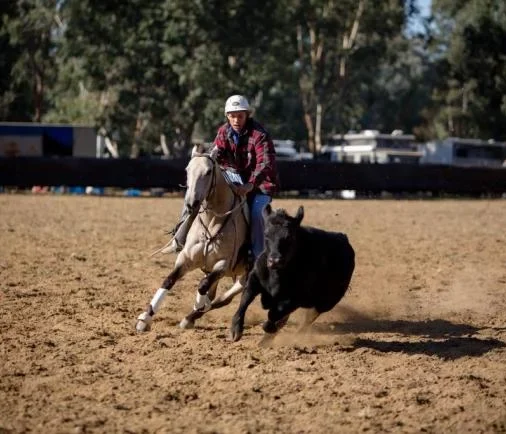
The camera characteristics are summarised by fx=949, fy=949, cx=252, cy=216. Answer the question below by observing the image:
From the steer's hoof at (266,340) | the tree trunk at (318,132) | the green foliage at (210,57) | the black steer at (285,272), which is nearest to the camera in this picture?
the black steer at (285,272)

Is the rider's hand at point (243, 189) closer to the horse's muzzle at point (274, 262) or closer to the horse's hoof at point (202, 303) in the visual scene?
the horse's hoof at point (202, 303)

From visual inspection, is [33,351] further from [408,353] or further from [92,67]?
[92,67]

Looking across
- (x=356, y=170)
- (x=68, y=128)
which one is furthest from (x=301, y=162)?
(x=68, y=128)

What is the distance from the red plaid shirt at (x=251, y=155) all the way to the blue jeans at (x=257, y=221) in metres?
0.08

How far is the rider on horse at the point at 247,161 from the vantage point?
9.23 m

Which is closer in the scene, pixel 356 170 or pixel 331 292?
pixel 331 292

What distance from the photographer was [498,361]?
25.2ft

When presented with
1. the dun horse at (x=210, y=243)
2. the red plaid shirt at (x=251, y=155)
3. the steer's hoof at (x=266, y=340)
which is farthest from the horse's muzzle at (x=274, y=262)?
the red plaid shirt at (x=251, y=155)

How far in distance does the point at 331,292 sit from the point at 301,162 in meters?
23.8

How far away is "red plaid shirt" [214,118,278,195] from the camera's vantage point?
366 inches

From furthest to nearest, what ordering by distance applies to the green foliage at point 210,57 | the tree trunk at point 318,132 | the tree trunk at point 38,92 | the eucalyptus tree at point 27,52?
the tree trunk at point 38,92, the tree trunk at point 318,132, the eucalyptus tree at point 27,52, the green foliage at point 210,57

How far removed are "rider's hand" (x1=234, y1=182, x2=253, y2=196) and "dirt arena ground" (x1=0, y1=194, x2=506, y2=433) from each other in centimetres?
134

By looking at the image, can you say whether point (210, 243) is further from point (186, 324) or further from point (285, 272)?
point (285, 272)

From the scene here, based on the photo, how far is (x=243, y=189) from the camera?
9156 millimetres
